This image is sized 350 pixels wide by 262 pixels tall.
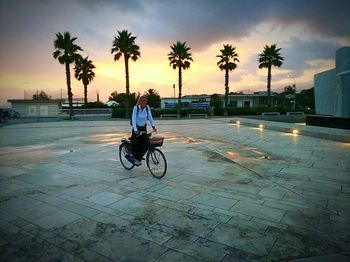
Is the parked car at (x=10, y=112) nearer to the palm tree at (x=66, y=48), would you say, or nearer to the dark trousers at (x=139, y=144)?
the palm tree at (x=66, y=48)

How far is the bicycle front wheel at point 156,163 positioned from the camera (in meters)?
6.39

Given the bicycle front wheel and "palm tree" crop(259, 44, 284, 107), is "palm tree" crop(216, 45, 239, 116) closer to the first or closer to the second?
"palm tree" crop(259, 44, 284, 107)

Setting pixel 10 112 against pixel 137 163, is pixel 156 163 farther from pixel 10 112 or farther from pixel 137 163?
pixel 10 112

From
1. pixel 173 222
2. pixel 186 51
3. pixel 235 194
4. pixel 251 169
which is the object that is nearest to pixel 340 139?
pixel 251 169

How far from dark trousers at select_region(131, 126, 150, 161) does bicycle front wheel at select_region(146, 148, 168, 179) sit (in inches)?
8.9

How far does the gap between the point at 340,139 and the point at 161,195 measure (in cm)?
1091

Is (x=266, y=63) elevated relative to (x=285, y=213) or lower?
elevated

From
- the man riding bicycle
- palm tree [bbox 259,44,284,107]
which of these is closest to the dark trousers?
the man riding bicycle

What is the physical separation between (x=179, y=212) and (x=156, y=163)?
225cm

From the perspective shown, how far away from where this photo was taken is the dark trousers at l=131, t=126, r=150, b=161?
6.47m

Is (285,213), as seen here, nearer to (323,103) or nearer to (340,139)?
(340,139)

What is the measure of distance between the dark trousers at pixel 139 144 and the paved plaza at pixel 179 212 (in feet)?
2.16

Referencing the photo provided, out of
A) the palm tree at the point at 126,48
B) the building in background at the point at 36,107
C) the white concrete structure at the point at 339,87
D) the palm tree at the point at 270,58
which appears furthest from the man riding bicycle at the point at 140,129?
the building in background at the point at 36,107

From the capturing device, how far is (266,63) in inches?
1682
